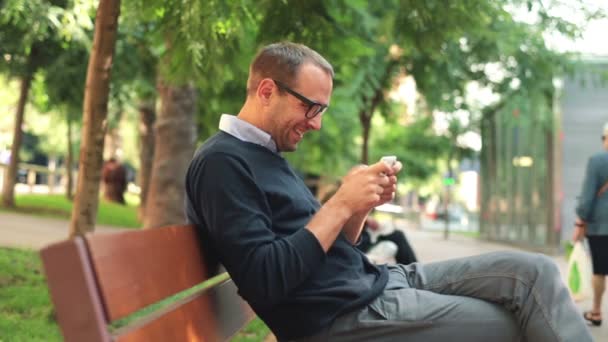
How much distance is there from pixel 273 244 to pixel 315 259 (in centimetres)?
13

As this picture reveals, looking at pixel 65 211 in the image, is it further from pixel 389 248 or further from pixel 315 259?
pixel 315 259

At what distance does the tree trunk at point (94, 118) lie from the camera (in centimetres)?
595

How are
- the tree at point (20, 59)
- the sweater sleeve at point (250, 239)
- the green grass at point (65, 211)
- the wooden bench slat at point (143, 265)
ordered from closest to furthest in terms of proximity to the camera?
the wooden bench slat at point (143, 265)
the sweater sleeve at point (250, 239)
the tree at point (20, 59)
the green grass at point (65, 211)

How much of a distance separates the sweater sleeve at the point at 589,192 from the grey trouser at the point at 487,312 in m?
5.22

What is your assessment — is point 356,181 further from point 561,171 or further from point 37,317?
point 561,171

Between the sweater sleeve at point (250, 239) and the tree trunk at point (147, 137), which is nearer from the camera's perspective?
the sweater sleeve at point (250, 239)

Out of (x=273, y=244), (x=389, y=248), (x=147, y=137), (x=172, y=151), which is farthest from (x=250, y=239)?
(x=147, y=137)

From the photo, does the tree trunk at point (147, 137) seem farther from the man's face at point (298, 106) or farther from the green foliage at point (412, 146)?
the man's face at point (298, 106)

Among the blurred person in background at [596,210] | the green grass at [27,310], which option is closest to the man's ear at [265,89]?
the green grass at [27,310]

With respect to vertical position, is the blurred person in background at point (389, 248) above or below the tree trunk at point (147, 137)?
below

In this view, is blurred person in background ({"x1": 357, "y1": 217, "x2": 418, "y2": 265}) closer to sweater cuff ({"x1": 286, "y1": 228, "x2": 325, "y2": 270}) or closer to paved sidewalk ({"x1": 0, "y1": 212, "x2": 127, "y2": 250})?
paved sidewalk ({"x1": 0, "y1": 212, "x2": 127, "y2": 250})

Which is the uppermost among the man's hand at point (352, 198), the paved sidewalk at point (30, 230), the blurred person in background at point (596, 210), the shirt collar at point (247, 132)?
the shirt collar at point (247, 132)

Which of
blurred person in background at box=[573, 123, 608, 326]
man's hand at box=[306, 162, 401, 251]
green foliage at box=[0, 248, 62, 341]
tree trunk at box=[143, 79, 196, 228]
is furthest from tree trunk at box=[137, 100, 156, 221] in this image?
man's hand at box=[306, 162, 401, 251]

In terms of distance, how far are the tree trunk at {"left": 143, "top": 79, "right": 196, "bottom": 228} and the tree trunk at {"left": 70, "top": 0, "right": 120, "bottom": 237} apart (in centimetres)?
640
